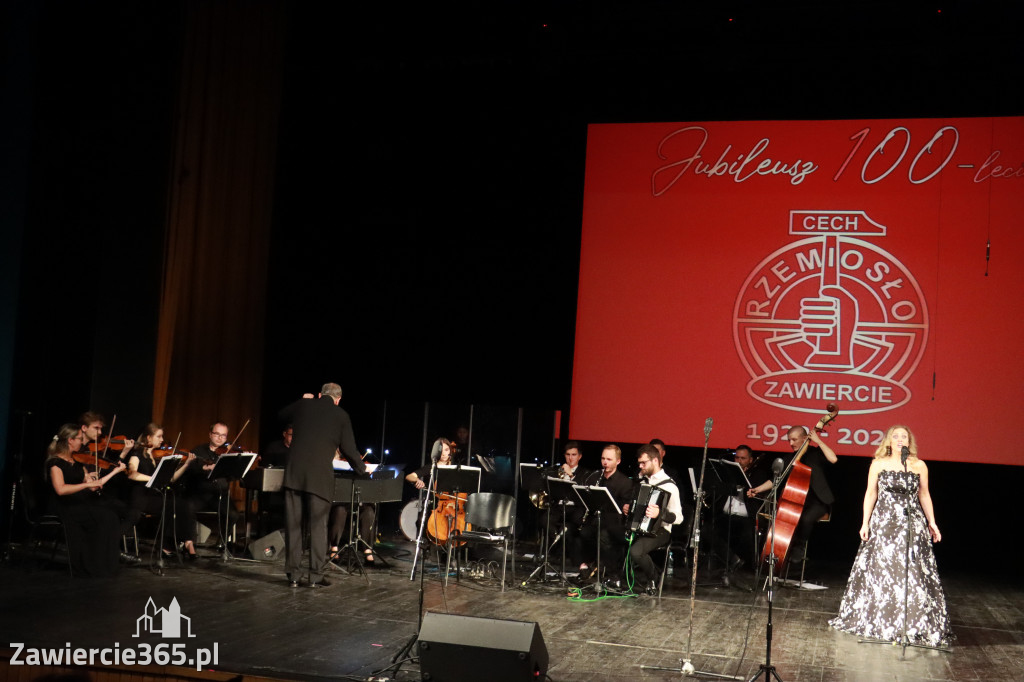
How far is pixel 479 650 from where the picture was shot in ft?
→ 13.4

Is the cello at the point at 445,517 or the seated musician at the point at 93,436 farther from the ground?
the seated musician at the point at 93,436

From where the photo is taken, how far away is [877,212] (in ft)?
30.1

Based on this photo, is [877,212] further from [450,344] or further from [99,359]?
[99,359]

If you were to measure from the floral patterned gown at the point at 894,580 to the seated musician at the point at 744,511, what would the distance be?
6.70 feet

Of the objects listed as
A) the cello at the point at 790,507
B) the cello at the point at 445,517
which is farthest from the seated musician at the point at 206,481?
the cello at the point at 790,507

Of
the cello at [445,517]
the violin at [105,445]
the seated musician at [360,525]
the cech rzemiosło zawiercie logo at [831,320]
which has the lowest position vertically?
the seated musician at [360,525]

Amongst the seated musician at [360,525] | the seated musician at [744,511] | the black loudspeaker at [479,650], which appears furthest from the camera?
the seated musician at [744,511]

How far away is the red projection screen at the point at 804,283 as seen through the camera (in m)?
8.83

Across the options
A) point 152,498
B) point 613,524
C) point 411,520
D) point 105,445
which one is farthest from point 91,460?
point 613,524

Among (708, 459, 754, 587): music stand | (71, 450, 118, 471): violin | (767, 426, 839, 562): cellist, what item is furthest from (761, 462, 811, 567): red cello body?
(71, 450, 118, 471): violin

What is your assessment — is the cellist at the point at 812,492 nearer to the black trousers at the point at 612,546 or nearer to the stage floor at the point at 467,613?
the stage floor at the point at 467,613

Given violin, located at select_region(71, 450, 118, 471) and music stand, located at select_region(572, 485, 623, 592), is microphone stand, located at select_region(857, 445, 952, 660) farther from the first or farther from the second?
violin, located at select_region(71, 450, 118, 471)

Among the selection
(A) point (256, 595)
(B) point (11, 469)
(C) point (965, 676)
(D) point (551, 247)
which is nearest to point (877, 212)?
(D) point (551, 247)

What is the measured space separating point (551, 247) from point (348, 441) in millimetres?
3764
